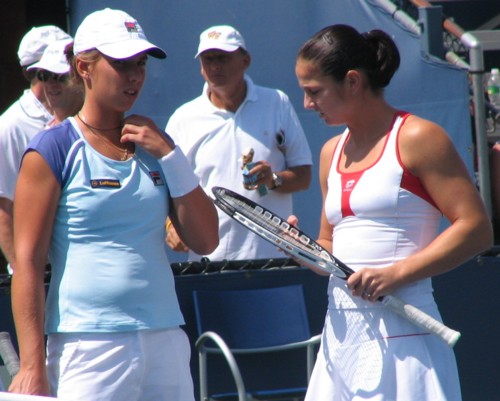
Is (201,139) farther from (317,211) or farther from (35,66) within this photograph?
(317,211)

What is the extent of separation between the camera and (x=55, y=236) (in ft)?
9.29

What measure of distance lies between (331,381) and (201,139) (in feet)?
8.01

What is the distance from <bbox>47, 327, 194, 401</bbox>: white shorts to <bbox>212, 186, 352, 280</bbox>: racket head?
47cm

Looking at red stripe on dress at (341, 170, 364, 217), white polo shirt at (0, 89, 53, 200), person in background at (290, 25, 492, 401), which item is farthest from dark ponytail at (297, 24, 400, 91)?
white polo shirt at (0, 89, 53, 200)

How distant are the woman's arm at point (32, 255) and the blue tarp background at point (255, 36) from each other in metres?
3.98

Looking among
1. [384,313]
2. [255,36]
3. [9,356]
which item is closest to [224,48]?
[255,36]

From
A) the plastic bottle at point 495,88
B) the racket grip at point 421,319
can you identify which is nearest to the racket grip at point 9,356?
the racket grip at point 421,319

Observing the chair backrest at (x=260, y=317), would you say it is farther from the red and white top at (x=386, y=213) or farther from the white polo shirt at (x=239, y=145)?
the red and white top at (x=386, y=213)

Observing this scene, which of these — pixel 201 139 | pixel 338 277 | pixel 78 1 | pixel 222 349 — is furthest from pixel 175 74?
pixel 338 277

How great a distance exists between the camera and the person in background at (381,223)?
112 inches

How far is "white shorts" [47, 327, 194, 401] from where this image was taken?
2.75 m

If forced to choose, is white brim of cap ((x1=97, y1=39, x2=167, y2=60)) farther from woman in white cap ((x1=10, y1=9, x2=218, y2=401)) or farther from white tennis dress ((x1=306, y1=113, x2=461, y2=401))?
white tennis dress ((x1=306, y1=113, x2=461, y2=401))

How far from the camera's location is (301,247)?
3078mm

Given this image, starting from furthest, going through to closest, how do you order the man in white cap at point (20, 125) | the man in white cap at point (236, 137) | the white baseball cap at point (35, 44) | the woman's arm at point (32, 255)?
the man in white cap at point (236, 137), the white baseball cap at point (35, 44), the man in white cap at point (20, 125), the woman's arm at point (32, 255)
